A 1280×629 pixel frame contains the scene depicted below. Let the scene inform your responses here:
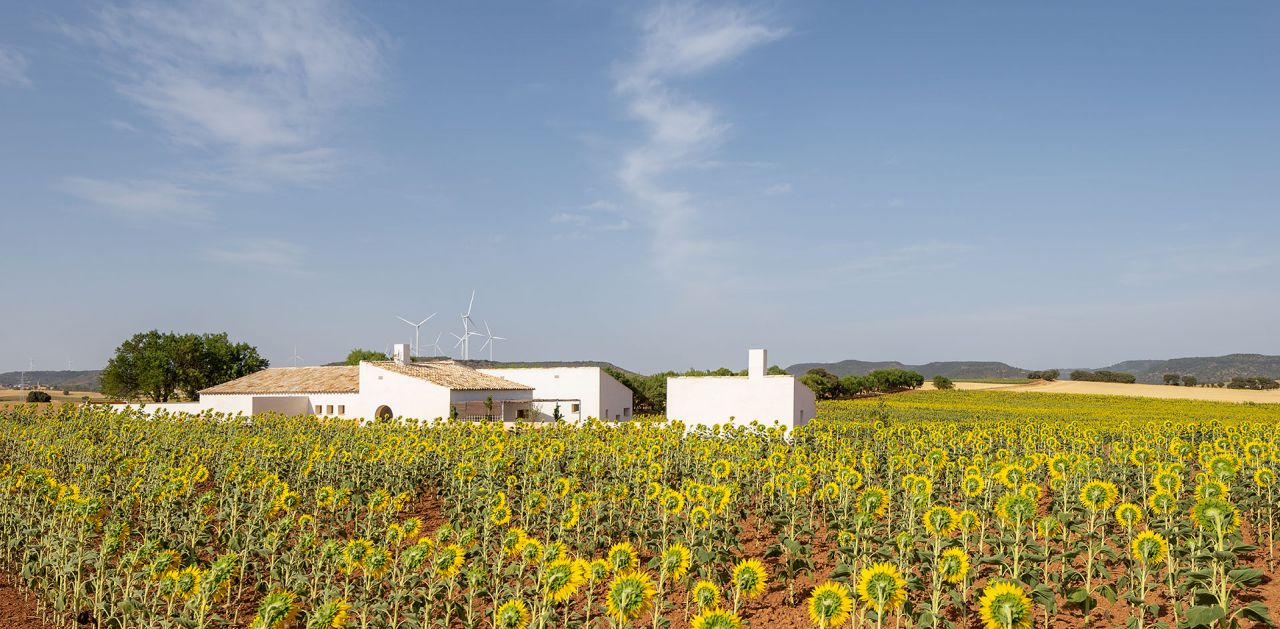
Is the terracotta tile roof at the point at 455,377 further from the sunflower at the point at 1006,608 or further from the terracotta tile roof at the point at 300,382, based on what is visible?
the sunflower at the point at 1006,608

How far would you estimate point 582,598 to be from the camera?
1062 centimetres

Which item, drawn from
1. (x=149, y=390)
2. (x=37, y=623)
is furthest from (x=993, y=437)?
(x=149, y=390)

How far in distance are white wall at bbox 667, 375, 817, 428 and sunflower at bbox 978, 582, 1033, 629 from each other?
28.4 meters

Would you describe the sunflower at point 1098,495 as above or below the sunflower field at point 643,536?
above

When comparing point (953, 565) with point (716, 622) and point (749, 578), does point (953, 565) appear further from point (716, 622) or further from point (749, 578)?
point (716, 622)

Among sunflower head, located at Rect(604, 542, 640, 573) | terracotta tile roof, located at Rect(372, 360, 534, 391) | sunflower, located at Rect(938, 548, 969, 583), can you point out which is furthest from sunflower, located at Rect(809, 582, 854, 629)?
terracotta tile roof, located at Rect(372, 360, 534, 391)

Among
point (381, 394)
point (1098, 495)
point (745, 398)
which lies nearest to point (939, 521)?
point (1098, 495)

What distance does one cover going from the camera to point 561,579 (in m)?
6.95

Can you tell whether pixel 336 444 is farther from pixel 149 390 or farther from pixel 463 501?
pixel 149 390

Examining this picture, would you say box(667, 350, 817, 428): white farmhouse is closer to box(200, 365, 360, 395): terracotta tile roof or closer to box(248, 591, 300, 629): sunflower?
box(200, 365, 360, 395): terracotta tile roof

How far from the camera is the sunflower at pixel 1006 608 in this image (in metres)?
5.90

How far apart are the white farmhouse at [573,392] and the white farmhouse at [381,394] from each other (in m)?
1.23

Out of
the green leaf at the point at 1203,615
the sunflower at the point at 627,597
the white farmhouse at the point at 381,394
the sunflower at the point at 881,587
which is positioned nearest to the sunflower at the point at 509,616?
the sunflower at the point at 627,597

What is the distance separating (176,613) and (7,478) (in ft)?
23.2
